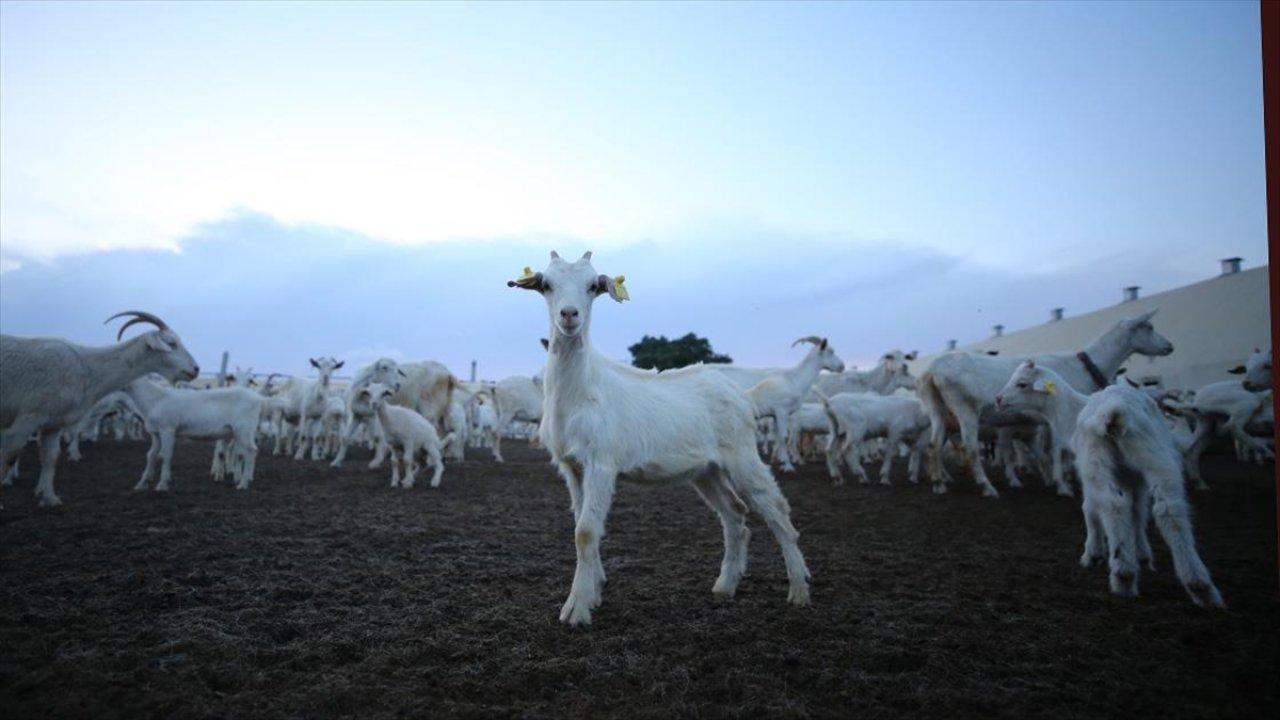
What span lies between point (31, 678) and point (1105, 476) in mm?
6773

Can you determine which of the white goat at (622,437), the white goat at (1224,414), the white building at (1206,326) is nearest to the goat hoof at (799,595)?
the white goat at (622,437)

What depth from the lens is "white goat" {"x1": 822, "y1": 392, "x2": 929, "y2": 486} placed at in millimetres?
12695

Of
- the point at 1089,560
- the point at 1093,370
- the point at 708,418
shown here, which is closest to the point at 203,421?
the point at 708,418

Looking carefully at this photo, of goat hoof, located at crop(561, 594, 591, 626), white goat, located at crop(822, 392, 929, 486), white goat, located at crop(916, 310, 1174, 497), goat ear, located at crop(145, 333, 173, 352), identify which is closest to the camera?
goat hoof, located at crop(561, 594, 591, 626)

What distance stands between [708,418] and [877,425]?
9496 millimetres

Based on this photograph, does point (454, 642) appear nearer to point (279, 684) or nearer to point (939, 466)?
point (279, 684)

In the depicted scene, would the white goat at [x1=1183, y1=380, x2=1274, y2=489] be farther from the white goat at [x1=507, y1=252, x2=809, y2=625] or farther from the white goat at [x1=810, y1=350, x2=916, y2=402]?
the white goat at [x1=507, y1=252, x2=809, y2=625]

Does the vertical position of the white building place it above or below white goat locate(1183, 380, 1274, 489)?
above

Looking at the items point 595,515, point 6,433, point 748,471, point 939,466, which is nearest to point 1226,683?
point 748,471

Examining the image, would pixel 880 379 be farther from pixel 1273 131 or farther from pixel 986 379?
pixel 1273 131

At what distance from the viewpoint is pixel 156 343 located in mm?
8828

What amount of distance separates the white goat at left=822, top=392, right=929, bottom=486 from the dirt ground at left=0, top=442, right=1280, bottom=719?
5309 millimetres

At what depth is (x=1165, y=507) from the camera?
4.16 m

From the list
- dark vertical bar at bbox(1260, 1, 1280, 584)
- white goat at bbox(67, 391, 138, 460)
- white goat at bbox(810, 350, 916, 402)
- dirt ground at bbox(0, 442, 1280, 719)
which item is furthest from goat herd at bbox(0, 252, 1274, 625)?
white goat at bbox(810, 350, 916, 402)
